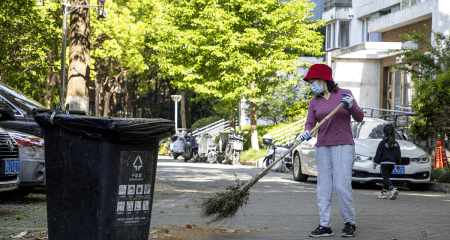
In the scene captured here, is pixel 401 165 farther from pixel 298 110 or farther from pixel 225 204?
pixel 298 110

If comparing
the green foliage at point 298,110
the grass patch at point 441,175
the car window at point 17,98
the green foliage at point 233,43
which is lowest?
the grass patch at point 441,175

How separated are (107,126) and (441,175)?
11.0m

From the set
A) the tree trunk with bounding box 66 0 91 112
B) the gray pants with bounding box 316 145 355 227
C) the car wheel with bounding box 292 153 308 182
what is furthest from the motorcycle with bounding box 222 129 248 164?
the gray pants with bounding box 316 145 355 227

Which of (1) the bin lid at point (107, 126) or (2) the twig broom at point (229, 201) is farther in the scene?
(2) the twig broom at point (229, 201)

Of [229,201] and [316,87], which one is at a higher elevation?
[316,87]

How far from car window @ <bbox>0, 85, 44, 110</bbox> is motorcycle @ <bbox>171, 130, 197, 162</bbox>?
17.0 m

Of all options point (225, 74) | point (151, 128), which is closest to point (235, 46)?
point (225, 74)

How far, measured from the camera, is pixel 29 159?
8875 mm

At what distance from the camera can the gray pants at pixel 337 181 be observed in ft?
20.4

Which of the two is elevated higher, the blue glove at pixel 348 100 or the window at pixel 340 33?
the window at pixel 340 33

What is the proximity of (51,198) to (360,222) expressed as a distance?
4.17 meters

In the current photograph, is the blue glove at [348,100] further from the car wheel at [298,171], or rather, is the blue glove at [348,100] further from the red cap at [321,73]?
the car wheel at [298,171]

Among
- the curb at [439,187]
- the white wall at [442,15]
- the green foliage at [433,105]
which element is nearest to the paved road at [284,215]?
the curb at [439,187]

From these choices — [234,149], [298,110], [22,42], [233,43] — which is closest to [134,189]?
[22,42]
